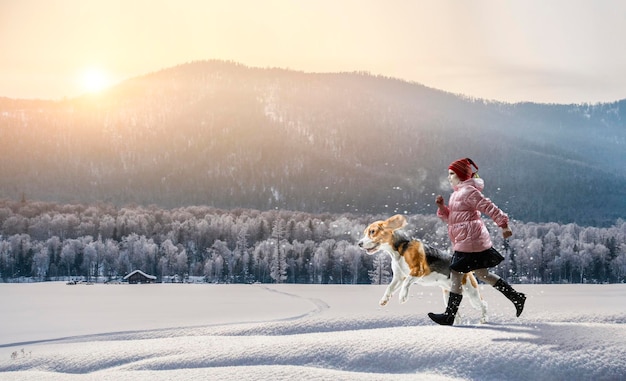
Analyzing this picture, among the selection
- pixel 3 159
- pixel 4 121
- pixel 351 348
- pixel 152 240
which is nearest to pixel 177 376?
pixel 351 348

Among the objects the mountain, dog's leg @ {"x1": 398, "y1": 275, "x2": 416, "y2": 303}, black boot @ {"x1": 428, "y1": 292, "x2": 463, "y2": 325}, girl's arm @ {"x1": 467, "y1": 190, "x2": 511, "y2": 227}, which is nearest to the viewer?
girl's arm @ {"x1": 467, "y1": 190, "x2": 511, "y2": 227}

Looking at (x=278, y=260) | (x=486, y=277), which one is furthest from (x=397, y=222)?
(x=278, y=260)

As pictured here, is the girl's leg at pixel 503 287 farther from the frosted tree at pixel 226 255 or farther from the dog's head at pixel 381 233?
the frosted tree at pixel 226 255

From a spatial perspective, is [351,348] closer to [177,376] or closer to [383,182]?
[177,376]

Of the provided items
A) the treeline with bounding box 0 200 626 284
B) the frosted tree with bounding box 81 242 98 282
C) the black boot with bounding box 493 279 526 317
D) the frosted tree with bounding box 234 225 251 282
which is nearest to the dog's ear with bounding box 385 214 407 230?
the black boot with bounding box 493 279 526 317

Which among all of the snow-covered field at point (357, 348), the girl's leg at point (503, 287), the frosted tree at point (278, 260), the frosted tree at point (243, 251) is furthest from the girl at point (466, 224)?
the frosted tree at point (243, 251)

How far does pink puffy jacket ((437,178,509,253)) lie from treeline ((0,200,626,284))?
49.2 meters

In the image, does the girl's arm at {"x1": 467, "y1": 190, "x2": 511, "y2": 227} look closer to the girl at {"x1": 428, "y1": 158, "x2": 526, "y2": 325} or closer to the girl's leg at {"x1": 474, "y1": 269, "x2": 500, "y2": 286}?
the girl at {"x1": 428, "y1": 158, "x2": 526, "y2": 325}

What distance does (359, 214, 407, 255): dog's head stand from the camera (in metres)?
11.6

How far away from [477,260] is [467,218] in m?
0.68

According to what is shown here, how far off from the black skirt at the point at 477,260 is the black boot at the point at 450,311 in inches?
24.3

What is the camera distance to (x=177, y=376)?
39.9 feet

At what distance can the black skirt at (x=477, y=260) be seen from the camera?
446 inches

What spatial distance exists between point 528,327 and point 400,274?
300 cm
